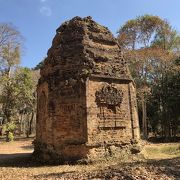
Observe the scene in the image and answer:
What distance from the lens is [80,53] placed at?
1342cm

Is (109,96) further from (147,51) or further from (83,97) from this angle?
(147,51)

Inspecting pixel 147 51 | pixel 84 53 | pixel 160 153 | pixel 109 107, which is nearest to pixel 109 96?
pixel 109 107

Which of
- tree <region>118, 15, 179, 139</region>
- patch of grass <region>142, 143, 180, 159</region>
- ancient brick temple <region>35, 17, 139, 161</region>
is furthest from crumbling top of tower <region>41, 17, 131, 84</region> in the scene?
tree <region>118, 15, 179, 139</region>

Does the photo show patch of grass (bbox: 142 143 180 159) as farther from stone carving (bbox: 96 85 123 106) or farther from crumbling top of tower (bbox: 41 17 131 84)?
crumbling top of tower (bbox: 41 17 131 84)

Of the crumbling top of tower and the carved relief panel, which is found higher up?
the crumbling top of tower

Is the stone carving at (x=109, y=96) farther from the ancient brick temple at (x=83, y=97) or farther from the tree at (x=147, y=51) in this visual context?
the tree at (x=147, y=51)

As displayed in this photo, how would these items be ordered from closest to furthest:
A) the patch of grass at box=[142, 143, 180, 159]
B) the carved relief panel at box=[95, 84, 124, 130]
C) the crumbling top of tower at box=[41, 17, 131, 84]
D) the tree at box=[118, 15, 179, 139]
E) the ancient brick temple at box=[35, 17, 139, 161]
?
the ancient brick temple at box=[35, 17, 139, 161] < the carved relief panel at box=[95, 84, 124, 130] < the crumbling top of tower at box=[41, 17, 131, 84] < the patch of grass at box=[142, 143, 180, 159] < the tree at box=[118, 15, 179, 139]

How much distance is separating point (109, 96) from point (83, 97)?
1.42 metres

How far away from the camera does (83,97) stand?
498 inches

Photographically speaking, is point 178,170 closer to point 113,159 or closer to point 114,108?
point 113,159

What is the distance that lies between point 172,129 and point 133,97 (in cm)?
1813

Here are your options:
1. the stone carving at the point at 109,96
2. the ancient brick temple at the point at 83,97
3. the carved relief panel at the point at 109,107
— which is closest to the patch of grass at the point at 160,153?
the ancient brick temple at the point at 83,97

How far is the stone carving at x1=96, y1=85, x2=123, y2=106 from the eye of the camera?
13.1 meters

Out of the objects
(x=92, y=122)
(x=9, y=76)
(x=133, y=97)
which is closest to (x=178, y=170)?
(x=92, y=122)
